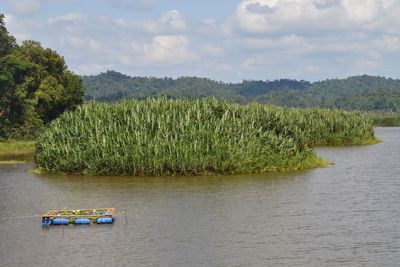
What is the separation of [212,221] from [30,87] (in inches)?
1970

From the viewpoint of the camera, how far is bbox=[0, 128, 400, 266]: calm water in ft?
64.3

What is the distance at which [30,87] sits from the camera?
6988cm

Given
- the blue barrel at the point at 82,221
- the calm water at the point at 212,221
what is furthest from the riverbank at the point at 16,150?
the blue barrel at the point at 82,221

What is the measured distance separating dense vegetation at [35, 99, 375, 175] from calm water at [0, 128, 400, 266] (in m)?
1.23

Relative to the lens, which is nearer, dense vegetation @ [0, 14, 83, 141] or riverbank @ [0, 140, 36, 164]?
riverbank @ [0, 140, 36, 164]

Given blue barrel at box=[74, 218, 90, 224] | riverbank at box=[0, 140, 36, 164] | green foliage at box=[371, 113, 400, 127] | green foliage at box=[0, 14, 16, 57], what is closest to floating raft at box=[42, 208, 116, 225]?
blue barrel at box=[74, 218, 90, 224]

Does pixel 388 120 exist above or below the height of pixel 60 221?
above

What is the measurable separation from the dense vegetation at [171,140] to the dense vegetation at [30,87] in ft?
85.4

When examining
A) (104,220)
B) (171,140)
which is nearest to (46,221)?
(104,220)

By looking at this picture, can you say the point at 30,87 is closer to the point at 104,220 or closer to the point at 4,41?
the point at 4,41

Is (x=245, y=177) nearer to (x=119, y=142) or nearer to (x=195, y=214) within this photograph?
(x=119, y=142)

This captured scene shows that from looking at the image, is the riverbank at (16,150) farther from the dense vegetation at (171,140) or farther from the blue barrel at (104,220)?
the blue barrel at (104,220)

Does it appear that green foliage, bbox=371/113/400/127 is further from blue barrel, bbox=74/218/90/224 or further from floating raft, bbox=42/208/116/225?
blue barrel, bbox=74/218/90/224

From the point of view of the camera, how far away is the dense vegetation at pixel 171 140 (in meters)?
36.7
